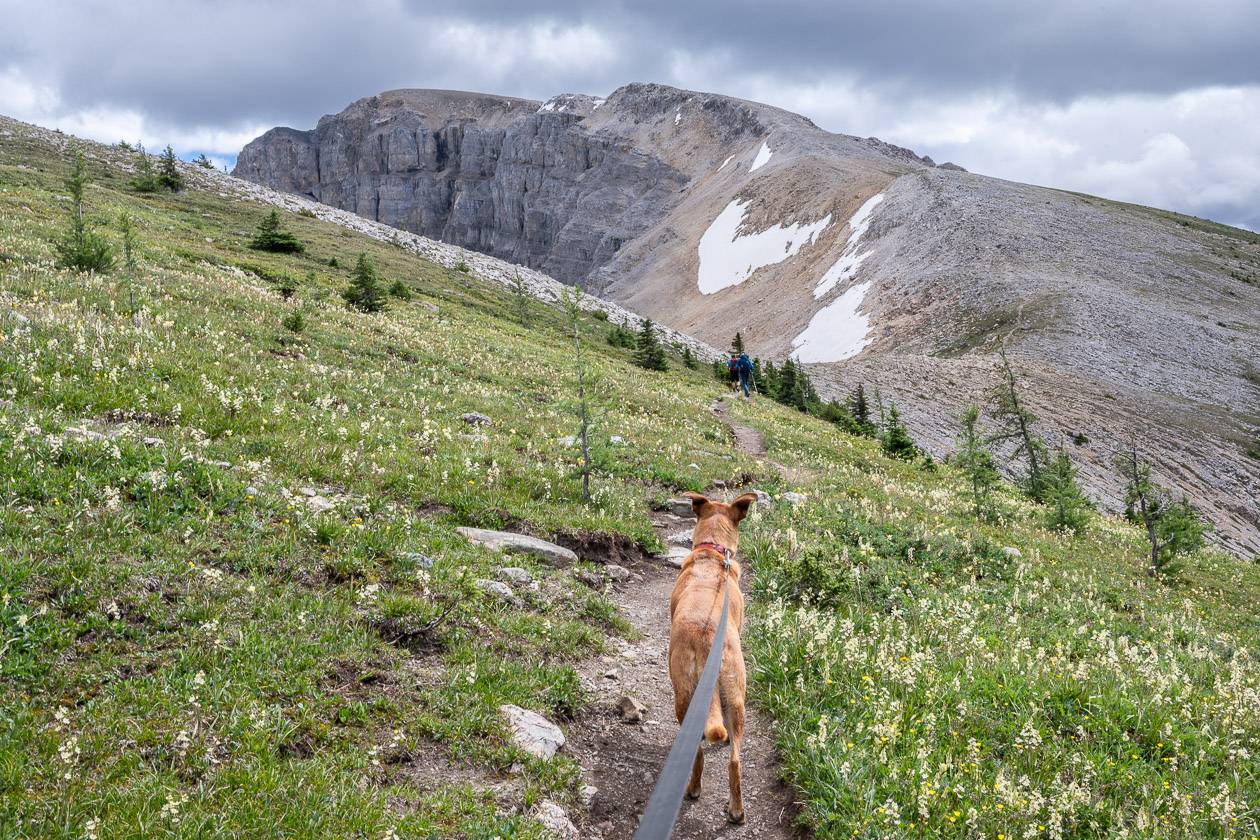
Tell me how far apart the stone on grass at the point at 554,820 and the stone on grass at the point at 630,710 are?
1.59 metres

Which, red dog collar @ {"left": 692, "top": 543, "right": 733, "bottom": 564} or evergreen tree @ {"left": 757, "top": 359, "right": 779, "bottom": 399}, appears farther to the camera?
evergreen tree @ {"left": 757, "top": 359, "right": 779, "bottom": 399}

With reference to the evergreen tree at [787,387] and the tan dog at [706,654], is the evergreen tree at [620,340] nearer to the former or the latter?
the evergreen tree at [787,387]

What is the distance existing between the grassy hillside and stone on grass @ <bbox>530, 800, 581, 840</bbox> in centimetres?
11

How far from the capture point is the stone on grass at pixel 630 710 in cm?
611

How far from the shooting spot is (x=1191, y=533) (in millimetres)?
16844

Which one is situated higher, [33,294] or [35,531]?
[33,294]

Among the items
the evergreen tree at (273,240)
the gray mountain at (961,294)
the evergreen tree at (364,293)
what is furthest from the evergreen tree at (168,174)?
the gray mountain at (961,294)

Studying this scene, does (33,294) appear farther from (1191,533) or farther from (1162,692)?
(1191,533)

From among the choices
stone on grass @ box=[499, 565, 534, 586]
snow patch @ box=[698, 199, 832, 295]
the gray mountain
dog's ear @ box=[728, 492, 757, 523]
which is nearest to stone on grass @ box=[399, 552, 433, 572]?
stone on grass @ box=[499, 565, 534, 586]

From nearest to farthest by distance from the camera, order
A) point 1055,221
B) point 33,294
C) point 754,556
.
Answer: point 754,556 → point 33,294 → point 1055,221

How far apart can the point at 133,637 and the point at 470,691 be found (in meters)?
2.44

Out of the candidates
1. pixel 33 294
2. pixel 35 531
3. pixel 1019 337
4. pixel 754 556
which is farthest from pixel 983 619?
pixel 1019 337

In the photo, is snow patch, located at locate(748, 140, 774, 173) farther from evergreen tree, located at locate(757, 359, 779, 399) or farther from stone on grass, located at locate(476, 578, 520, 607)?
stone on grass, located at locate(476, 578, 520, 607)

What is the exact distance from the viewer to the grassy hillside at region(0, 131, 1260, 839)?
3.98m
